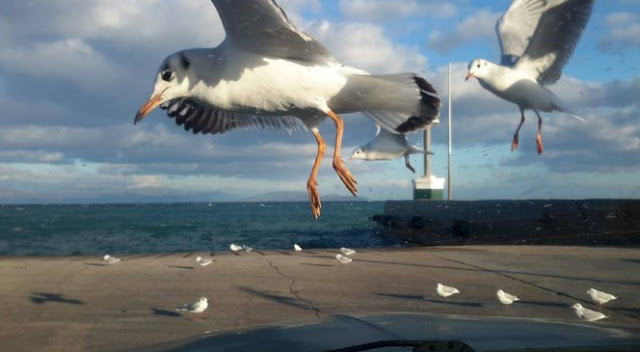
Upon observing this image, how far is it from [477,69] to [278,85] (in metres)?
1.19

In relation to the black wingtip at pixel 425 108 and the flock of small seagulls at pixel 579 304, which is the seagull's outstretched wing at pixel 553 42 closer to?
the black wingtip at pixel 425 108

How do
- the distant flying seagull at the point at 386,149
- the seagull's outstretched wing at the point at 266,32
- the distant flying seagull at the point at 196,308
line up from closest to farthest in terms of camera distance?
the seagull's outstretched wing at the point at 266,32 < the distant flying seagull at the point at 386,149 < the distant flying seagull at the point at 196,308

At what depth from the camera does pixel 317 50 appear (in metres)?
2.88

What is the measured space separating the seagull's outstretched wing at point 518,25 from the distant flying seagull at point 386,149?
136 centimetres

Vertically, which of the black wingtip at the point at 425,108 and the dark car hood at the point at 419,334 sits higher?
the black wingtip at the point at 425,108

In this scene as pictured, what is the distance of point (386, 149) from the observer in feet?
10.6

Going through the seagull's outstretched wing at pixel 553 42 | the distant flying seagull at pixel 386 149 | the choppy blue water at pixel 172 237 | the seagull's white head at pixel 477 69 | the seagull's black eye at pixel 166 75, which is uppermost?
the seagull's outstretched wing at pixel 553 42

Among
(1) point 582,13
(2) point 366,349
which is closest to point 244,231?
(1) point 582,13

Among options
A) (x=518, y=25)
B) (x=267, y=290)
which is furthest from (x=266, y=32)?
(x=267, y=290)

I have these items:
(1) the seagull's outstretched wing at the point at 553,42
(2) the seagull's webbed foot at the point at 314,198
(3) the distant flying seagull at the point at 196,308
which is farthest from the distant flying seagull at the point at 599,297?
(2) the seagull's webbed foot at the point at 314,198

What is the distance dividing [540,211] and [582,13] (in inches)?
434

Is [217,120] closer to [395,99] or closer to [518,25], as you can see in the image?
[395,99]

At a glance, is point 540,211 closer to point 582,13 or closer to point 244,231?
point 582,13

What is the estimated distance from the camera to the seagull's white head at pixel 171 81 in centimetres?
236
